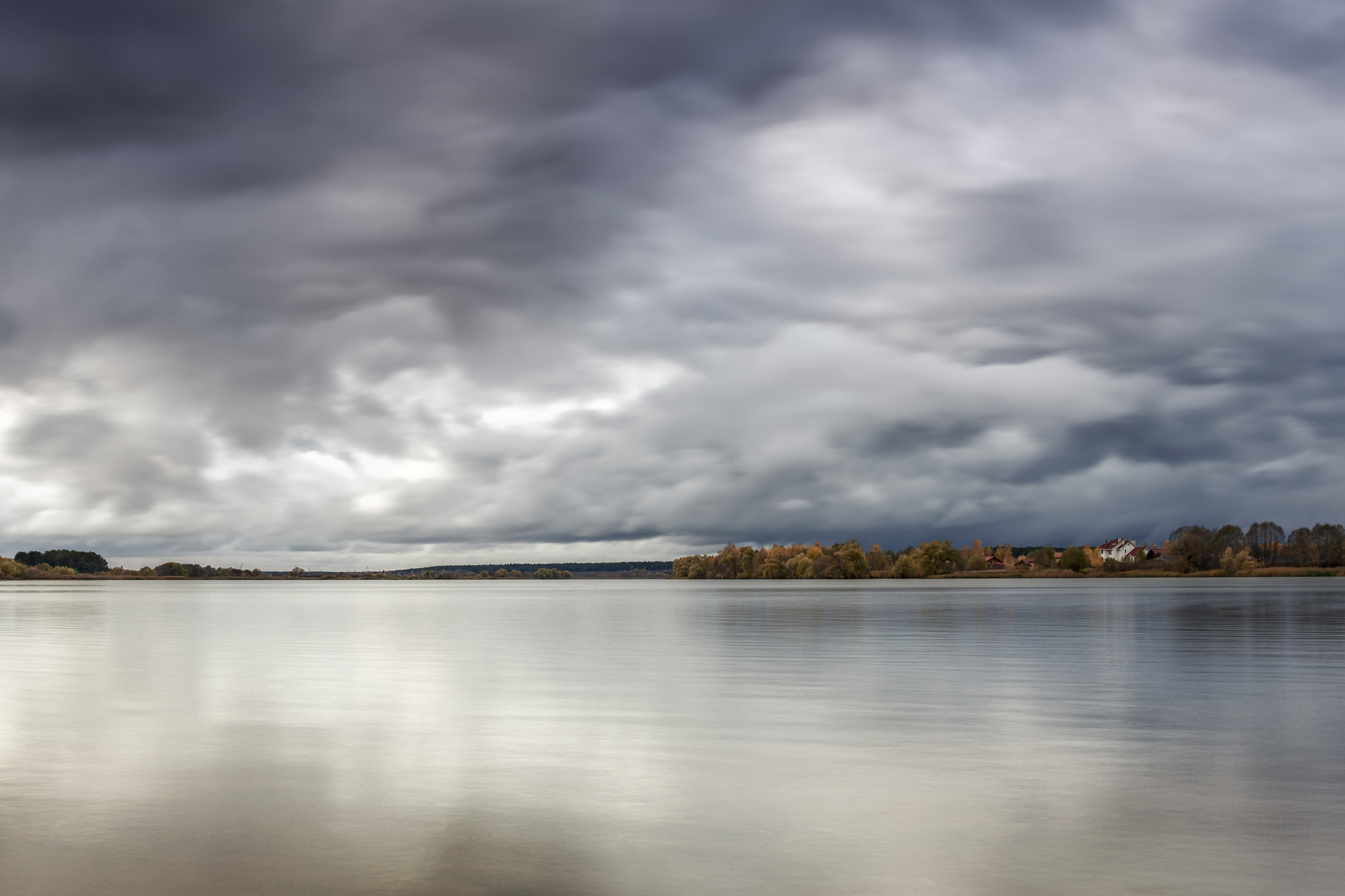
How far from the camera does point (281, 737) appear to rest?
64.0ft

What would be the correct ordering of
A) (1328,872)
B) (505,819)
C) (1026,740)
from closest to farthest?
1. (1328,872)
2. (505,819)
3. (1026,740)

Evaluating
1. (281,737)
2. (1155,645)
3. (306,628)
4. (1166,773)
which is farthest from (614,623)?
(1166,773)

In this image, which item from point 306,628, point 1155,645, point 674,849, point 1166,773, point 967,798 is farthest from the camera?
point 306,628

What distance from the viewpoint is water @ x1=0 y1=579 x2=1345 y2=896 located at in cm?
1063

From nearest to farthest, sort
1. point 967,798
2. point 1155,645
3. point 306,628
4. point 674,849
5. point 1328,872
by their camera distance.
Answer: point 1328,872, point 674,849, point 967,798, point 1155,645, point 306,628

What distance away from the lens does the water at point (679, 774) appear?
34.9ft

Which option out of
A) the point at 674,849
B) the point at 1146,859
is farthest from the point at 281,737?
the point at 1146,859

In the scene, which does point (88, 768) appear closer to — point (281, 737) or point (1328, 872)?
point (281, 737)

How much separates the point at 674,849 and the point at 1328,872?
22.3 ft

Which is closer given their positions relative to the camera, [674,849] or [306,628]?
[674,849]

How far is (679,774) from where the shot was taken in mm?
15648

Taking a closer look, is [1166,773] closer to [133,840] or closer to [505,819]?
[505,819]

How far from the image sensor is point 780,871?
34.6 ft

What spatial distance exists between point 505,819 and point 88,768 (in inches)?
320
